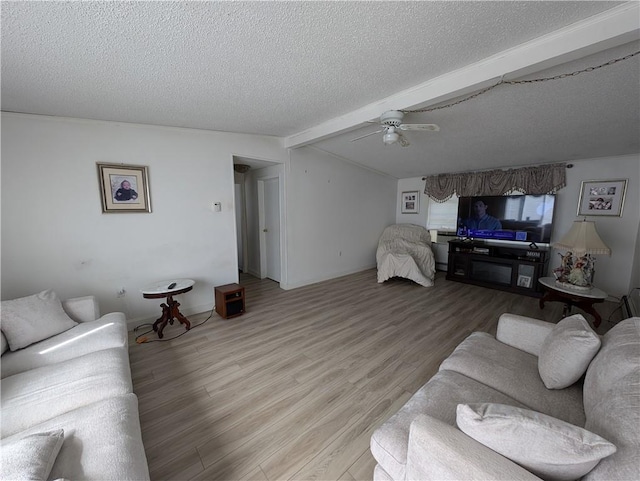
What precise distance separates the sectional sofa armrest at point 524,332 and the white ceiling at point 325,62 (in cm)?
177

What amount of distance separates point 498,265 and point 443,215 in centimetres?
149

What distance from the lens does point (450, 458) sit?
889mm

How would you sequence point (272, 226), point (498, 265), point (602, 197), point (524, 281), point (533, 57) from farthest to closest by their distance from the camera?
1. point (272, 226)
2. point (498, 265)
3. point (524, 281)
4. point (602, 197)
5. point (533, 57)

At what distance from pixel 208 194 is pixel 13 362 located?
7.47 feet

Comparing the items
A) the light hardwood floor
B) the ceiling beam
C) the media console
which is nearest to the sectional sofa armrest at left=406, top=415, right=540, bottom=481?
the light hardwood floor

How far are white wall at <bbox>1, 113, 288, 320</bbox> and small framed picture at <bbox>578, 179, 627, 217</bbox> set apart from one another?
4965 mm

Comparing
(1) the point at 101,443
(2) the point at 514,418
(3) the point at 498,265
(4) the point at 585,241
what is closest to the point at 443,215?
(3) the point at 498,265

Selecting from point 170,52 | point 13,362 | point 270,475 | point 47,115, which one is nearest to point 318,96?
point 170,52

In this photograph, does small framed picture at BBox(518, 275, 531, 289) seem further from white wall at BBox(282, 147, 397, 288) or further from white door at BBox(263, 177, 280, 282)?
white door at BBox(263, 177, 280, 282)

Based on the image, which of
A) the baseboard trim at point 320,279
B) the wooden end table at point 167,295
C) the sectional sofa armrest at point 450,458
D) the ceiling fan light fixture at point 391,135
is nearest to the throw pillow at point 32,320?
the wooden end table at point 167,295

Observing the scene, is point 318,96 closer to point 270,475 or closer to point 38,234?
point 270,475

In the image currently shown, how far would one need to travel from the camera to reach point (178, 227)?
322 cm

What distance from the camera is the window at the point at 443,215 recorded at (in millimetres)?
5258

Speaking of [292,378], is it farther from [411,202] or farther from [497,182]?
[411,202]
